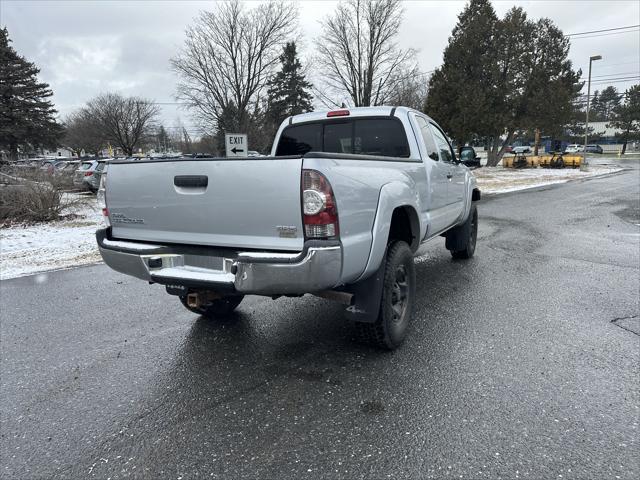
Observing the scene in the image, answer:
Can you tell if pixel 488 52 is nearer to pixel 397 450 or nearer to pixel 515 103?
pixel 515 103

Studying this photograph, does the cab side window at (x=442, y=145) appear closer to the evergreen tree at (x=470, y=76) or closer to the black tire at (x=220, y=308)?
the black tire at (x=220, y=308)

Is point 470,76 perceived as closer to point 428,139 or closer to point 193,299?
A: point 428,139

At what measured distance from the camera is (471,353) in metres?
3.46

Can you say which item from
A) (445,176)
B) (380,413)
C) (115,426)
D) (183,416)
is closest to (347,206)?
(380,413)

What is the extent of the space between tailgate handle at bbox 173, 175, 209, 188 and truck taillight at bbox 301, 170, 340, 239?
760 mm

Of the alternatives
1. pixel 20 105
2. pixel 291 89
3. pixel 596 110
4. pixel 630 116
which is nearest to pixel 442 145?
pixel 291 89

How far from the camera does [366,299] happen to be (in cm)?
310

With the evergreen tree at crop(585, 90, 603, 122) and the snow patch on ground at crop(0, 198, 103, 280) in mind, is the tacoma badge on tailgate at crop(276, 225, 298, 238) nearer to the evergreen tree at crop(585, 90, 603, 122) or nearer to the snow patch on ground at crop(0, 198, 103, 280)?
the snow patch on ground at crop(0, 198, 103, 280)

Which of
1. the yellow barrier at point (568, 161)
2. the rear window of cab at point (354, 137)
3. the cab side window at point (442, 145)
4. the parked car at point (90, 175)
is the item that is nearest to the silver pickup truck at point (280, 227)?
the rear window of cab at point (354, 137)

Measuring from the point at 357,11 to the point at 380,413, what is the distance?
34067 millimetres

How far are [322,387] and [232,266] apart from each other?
3.61 ft

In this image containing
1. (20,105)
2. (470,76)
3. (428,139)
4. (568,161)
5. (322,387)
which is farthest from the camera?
(20,105)

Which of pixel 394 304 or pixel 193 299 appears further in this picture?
A: pixel 394 304

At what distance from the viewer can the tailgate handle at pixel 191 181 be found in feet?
9.30
